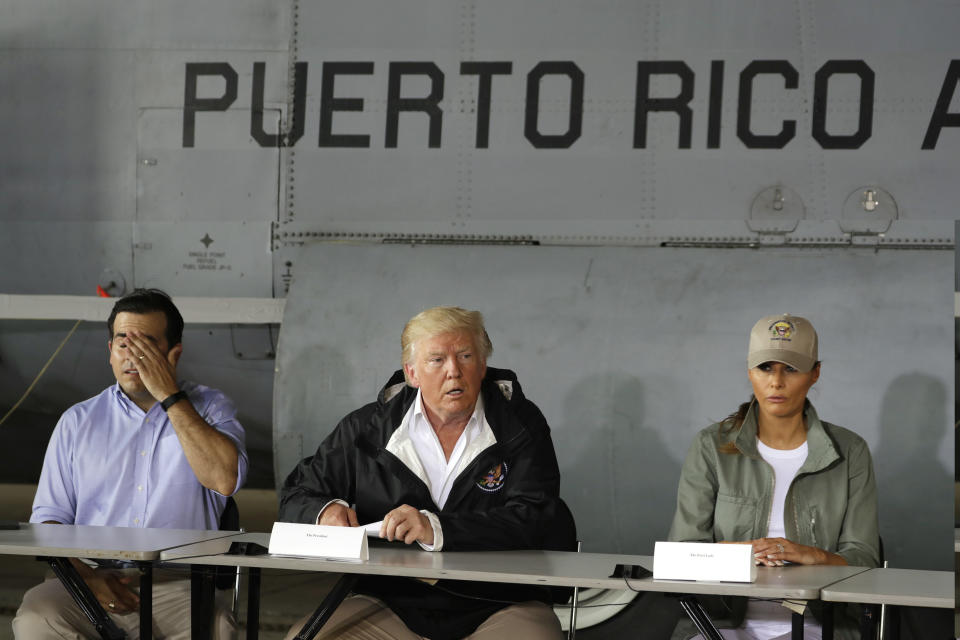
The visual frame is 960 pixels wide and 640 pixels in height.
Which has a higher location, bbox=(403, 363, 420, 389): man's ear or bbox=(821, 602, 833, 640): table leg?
bbox=(403, 363, 420, 389): man's ear

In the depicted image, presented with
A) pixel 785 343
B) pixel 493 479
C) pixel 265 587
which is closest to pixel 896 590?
pixel 785 343

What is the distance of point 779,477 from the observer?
11.6ft

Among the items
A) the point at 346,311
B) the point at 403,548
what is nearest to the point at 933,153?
the point at 346,311

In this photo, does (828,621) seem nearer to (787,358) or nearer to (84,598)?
(787,358)

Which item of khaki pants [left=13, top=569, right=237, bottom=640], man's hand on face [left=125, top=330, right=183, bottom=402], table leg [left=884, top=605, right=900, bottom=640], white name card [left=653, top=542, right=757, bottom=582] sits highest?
man's hand on face [left=125, top=330, right=183, bottom=402]

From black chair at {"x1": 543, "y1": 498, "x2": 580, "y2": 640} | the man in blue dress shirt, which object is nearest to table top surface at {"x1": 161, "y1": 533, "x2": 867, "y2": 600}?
black chair at {"x1": 543, "y1": 498, "x2": 580, "y2": 640}

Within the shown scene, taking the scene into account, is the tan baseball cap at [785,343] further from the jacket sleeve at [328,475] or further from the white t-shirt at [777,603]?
the jacket sleeve at [328,475]

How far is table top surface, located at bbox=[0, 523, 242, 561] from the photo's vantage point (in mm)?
3039

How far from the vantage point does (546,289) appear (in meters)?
4.95

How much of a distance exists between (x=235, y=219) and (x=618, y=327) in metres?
2.11

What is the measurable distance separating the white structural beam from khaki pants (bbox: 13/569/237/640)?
75.6 inches

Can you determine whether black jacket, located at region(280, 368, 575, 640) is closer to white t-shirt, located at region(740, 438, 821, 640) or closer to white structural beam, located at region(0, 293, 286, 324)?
white t-shirt, located at region(740, 438, 821, 640)

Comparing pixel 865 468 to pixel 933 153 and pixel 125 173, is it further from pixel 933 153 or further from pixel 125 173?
pixel 125 173

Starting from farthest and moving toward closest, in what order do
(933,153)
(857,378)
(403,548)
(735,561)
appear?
(933,153), (857,378), (403,548), (735,561)
